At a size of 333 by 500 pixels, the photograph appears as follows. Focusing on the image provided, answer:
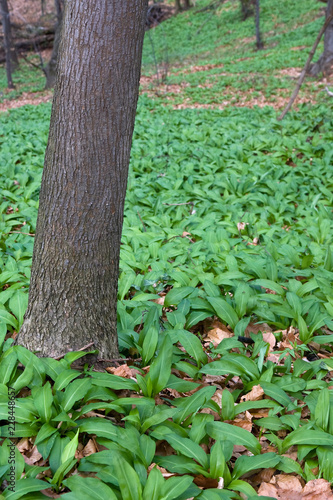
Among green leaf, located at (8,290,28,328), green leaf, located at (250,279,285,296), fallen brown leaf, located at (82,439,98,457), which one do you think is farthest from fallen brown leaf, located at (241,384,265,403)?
green leaf, located at (8,290,28,328)

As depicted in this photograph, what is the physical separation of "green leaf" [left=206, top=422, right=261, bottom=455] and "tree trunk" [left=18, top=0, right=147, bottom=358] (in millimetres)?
734

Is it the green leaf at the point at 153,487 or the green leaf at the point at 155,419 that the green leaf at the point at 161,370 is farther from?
the green leaf at the point at 153,487

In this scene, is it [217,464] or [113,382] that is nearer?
[217,464]

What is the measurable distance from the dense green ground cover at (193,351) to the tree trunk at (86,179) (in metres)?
0.21

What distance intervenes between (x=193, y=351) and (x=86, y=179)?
113 centimetres

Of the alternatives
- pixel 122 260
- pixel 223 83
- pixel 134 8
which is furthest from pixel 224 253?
pixel 223 83

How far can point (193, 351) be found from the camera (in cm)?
229

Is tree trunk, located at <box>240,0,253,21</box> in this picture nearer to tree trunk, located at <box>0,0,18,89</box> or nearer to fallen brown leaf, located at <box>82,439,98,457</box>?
tree trunk, located at <box>0,0,18,89</box>

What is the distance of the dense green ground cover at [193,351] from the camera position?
65.3 inches

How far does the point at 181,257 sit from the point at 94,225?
169 centimetres

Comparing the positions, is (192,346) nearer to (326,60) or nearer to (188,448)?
(188,448)

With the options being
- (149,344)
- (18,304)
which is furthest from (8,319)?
(149,344)

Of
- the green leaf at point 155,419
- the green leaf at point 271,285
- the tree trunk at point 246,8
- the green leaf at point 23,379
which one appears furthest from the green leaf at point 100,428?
the tree trunk at point 246,8

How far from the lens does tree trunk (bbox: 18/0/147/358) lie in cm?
181
